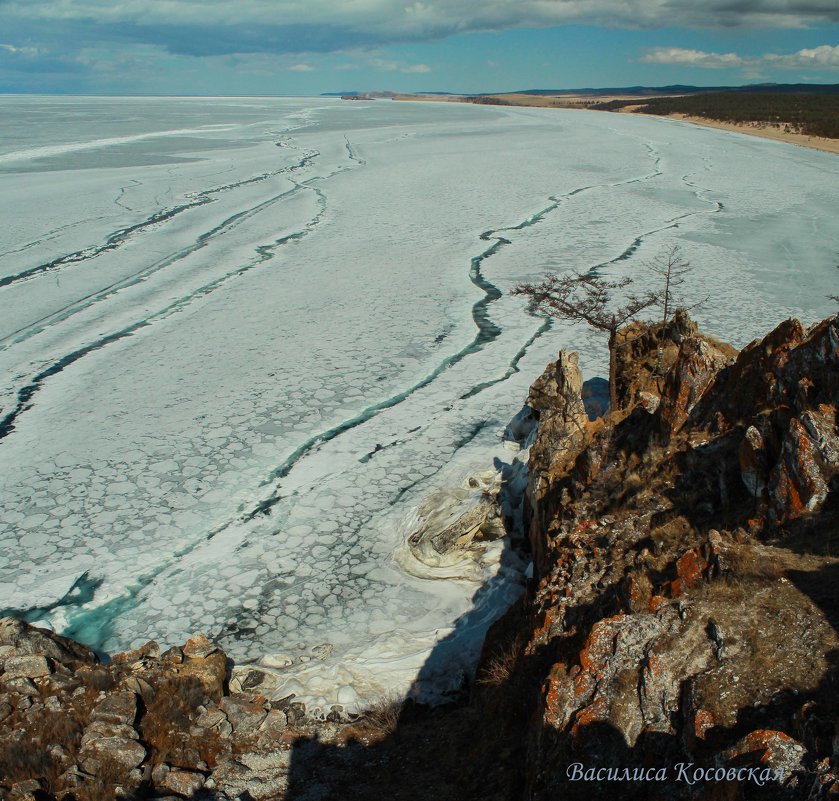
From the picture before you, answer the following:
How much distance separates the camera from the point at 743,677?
9.70ft

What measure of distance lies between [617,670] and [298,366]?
6.65 meters

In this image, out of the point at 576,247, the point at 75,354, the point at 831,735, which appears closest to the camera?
the point at 831,735

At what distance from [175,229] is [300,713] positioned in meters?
12.8

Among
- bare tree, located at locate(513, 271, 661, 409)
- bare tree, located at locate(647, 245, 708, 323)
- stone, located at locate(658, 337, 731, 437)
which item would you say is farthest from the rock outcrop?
bare tree, located at locate(647, 245, 708, 323)

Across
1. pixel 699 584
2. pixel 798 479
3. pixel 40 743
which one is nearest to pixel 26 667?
pixel 40 743

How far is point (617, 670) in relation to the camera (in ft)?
10.7

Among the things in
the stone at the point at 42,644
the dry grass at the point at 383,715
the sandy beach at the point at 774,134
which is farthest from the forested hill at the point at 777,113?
the stone at the point at 42,644

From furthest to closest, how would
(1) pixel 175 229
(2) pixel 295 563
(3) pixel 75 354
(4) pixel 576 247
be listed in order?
(1) pixel 175 229, (4) pixel 576 247, (3) pixel 75 354, (2) pixel 295 563

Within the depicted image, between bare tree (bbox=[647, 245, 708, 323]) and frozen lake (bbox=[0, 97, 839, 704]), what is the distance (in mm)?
206

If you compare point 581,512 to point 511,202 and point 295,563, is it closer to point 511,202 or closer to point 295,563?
point 295,563

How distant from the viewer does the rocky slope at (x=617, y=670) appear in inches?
114

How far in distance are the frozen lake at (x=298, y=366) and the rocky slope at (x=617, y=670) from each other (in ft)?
1.91

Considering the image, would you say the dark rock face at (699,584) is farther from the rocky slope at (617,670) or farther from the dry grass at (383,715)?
the dry grass at (383,715)

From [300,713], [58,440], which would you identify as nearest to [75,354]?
[58,440]
